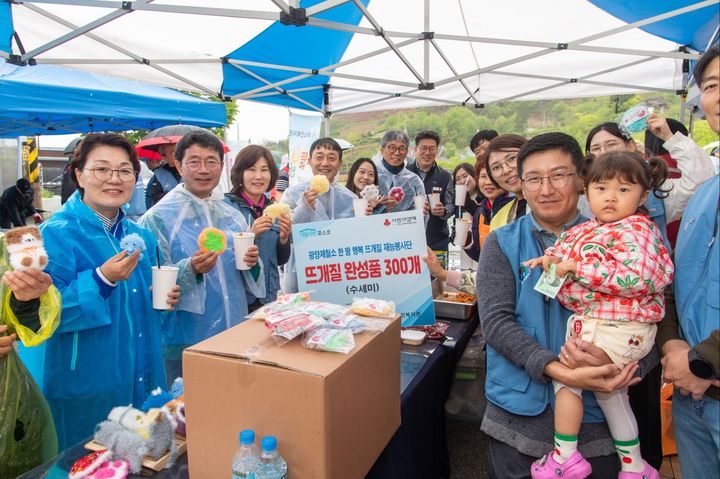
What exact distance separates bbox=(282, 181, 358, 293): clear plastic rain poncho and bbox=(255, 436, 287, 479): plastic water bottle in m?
2.58

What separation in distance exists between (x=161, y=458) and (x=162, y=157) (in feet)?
15.6

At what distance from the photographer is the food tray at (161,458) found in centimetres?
139

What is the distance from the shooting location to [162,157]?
17.8 ft

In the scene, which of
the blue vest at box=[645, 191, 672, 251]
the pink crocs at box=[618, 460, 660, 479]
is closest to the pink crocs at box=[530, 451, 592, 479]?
the pink crocs at box=[618, 460, 660, 479]

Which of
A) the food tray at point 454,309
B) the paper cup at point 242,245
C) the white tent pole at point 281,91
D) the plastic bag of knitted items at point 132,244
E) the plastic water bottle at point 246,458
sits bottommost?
the food tray at point 454,309

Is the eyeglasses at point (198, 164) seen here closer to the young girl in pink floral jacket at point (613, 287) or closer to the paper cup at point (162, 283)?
the paper cup at point (162, 283)

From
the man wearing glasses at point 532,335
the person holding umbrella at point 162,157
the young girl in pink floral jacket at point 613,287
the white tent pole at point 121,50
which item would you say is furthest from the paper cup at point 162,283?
the white tent pole at point 121,50

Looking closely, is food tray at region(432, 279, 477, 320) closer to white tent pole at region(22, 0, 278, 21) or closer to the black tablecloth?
the black tablecloth

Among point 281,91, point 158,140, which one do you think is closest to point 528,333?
point 158,140

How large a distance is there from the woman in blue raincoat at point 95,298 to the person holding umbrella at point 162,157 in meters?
2.74

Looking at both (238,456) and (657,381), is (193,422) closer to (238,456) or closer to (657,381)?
(238,456)

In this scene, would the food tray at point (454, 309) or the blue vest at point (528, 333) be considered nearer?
the blue vest at point (528, 333)

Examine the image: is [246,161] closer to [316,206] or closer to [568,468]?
[316,206]

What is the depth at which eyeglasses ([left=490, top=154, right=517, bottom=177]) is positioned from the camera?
2578mm
